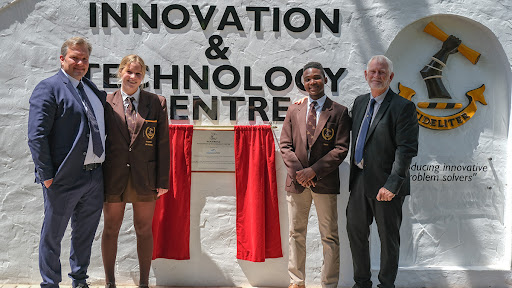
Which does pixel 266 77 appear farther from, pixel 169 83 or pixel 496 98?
pixel 496 98

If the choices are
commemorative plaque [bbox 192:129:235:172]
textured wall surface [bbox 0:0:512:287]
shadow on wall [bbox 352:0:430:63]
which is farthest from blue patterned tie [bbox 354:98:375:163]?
commemorative plaque [bbox 192:129:235:172]

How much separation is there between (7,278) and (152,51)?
247 centimetres

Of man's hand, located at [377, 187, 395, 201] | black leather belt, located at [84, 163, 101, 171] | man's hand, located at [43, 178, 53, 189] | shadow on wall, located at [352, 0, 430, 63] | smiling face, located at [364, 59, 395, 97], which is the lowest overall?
man's hand, located at [377, 187, 395, 201]

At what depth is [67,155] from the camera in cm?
359

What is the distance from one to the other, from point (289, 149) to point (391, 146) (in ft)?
2.72

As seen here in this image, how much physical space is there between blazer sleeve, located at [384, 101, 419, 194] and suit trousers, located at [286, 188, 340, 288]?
0.63 metres

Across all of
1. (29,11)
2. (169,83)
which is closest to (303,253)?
(169,83)

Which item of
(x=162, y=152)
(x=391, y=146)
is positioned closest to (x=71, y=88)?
(x=162, y=152)

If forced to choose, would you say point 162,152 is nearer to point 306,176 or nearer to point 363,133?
point 306,176

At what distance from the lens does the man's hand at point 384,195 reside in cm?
376

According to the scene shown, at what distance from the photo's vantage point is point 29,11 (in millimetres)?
4695

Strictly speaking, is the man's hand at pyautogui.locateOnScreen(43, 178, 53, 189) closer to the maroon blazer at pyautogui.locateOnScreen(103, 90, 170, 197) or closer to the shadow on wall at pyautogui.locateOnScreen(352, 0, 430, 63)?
the maroon blazer at pyautogui.locateOnScreen(103, 90, 170, 197)

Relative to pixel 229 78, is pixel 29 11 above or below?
above

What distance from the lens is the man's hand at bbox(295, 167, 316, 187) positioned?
161 inches
